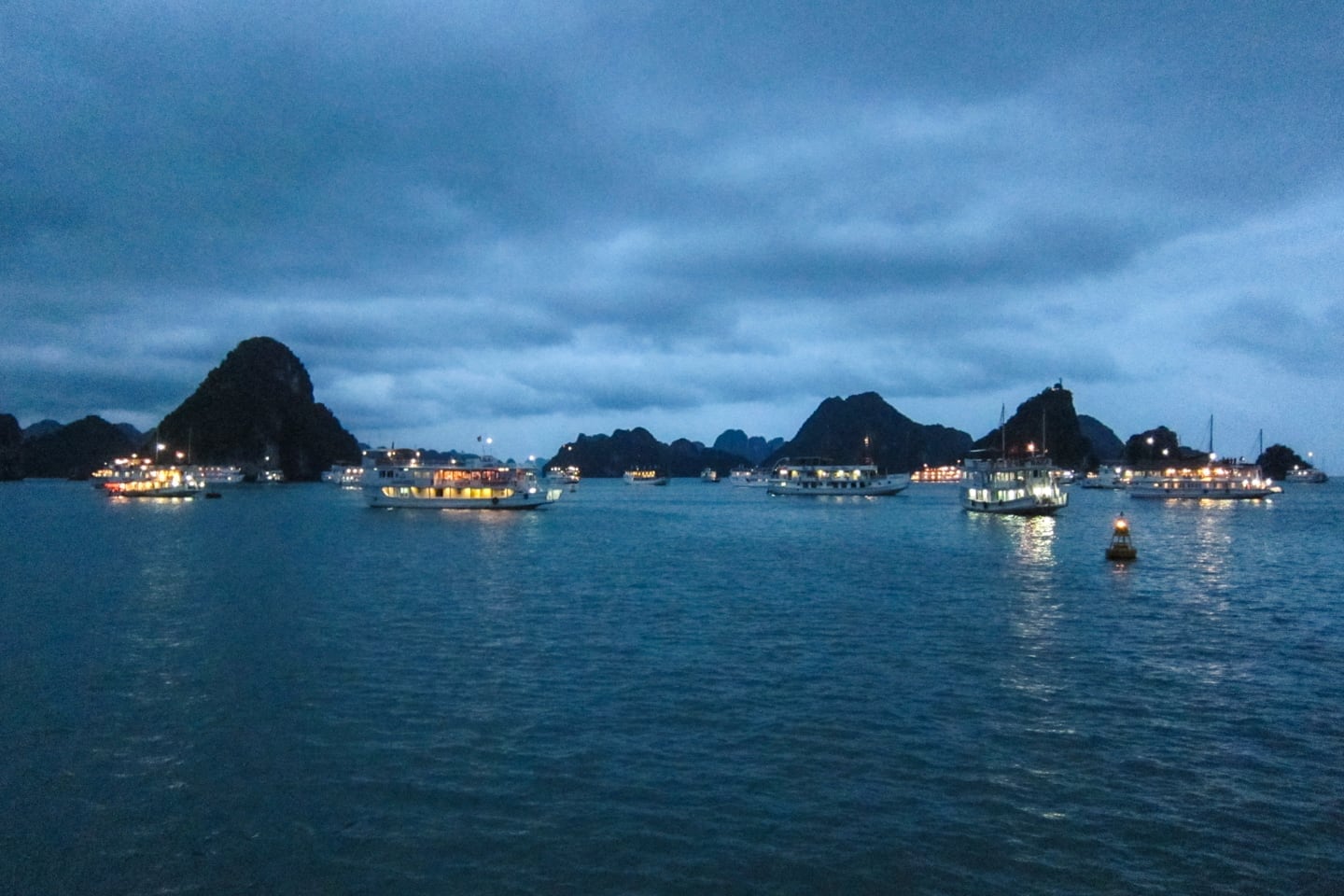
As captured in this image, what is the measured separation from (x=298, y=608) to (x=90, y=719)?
1536 cm

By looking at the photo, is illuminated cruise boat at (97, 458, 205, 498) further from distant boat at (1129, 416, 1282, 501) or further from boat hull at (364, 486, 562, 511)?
distant boat at (1129, 416, 1282, 501)

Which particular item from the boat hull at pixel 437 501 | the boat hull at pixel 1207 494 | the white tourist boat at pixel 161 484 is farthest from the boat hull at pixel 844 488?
the white tourist boat at pixel 161 484

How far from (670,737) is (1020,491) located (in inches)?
3545

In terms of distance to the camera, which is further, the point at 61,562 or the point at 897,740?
the point at 61,562

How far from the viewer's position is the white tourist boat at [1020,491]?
97125 millimetres

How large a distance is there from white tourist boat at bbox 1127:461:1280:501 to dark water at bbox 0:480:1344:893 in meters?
117

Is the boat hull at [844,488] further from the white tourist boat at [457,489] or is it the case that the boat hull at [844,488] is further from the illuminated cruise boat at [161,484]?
the illuminated cruise boat at [161,484]

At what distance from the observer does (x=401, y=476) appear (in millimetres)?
114312

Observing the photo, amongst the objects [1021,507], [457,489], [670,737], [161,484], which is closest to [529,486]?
[457,489]

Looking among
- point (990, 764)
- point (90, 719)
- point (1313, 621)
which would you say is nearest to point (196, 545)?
point (90, 719)

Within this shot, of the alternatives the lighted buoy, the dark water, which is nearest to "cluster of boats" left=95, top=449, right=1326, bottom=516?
the lighted buoy

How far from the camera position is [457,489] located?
361ft

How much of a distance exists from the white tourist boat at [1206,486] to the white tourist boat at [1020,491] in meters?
57.2

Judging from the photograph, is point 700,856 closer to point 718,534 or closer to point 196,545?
point 196,545
